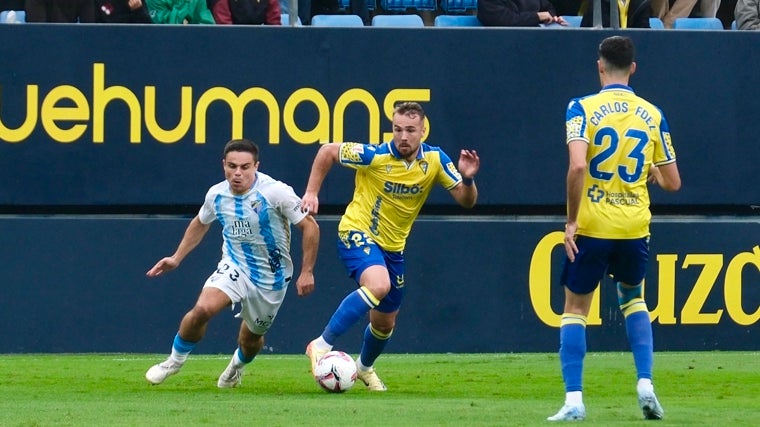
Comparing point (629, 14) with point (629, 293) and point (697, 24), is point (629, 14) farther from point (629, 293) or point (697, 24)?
point (629, 293)

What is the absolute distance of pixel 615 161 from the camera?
26.0ft

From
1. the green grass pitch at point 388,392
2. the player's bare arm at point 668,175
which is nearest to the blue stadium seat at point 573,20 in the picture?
the green grass pitch at point 388,392

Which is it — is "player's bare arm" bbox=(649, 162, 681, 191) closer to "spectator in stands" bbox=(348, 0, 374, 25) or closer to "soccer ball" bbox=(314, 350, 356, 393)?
"soccer ball" bbox=(314, 350, 356, 393)

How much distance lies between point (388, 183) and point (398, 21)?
4.24 meters

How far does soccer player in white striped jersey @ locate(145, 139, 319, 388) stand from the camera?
32.8 ft

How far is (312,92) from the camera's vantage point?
1378 centimetres

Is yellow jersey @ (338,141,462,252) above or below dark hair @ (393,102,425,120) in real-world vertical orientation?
below

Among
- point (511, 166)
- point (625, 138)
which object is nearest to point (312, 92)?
point (511, 166)

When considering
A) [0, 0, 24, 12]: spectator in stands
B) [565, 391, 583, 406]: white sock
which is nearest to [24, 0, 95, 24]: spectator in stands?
[0, 0, 24, 12]: spectator in stands

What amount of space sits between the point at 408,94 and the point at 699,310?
11.5 feet

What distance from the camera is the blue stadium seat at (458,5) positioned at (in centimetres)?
1484

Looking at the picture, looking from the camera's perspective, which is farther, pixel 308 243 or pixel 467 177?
pixel 308 243

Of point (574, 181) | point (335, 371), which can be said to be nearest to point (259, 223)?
point (335, 371)

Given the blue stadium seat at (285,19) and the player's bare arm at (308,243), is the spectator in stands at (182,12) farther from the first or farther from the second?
the player's bare arm at (308,243)
